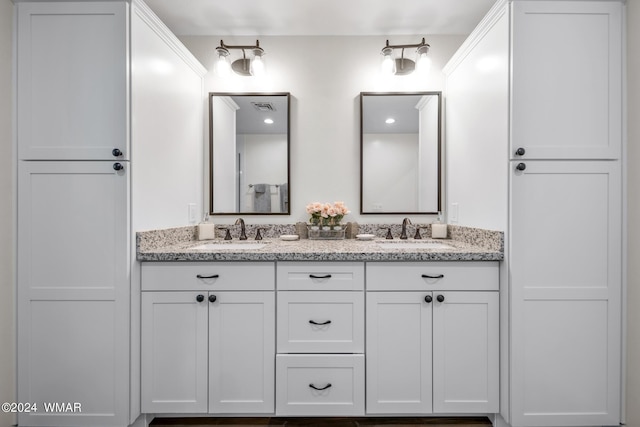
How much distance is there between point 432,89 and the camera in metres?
2.27

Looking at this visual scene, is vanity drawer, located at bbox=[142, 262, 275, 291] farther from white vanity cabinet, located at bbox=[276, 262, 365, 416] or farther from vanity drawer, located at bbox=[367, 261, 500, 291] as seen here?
vanity drawer, located at bbox=[367, 261, 500, 291]

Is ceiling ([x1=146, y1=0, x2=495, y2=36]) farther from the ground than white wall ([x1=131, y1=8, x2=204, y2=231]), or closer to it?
farther from the ground

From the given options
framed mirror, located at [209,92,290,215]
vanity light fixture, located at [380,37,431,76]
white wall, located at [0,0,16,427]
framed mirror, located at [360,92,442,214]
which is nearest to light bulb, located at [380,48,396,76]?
vanity light fixture, located at [380,37,431,76]

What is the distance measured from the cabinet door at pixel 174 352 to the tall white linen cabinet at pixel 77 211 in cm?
7

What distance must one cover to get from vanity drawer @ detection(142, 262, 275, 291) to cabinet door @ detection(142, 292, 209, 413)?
0.04m

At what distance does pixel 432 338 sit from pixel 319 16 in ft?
6.55

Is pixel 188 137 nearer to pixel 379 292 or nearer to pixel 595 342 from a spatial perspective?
pixel 379 292

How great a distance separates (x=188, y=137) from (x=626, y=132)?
2.33m

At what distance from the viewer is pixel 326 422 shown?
1.67 m

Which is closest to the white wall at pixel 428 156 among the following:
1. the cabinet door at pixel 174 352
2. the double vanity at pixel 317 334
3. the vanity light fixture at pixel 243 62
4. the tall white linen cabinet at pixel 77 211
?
the double vanity at pixel 317 334


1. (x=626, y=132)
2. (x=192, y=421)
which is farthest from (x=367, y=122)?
(x=192, y=421)

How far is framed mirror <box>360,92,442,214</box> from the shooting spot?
2.24 metres

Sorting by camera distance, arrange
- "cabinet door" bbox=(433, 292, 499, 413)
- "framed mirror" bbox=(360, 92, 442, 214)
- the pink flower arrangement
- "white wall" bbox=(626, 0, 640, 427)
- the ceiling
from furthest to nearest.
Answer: "framed mirror" bbox=(360, 92, 442, 214) < the pink flower arrangement < the ceiling < "cabinet door" bbox=(433, 292, 499, 413) < "white wall" bbox=(626, 0, 640, 427)

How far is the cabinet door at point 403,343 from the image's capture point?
62.2 inches
